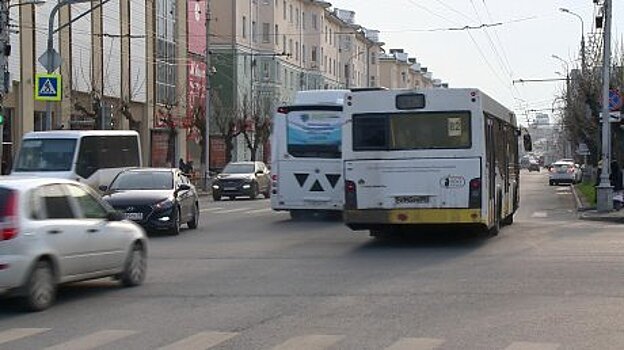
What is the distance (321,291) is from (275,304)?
1.31 metres

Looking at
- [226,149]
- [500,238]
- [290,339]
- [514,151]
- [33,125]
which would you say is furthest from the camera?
[226,149]

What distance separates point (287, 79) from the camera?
87125 mm

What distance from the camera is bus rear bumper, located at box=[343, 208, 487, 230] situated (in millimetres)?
19200

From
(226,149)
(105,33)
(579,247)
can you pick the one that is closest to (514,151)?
(579,247)

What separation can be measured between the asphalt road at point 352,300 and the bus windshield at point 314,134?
6.11 metres

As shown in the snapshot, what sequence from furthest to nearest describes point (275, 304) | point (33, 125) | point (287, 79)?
point (287, 79), point (33, 125), point (275, 304)

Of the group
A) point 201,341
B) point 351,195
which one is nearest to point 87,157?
point 351,195

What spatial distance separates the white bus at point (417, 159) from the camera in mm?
19250

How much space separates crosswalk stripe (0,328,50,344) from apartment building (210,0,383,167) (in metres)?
57.2

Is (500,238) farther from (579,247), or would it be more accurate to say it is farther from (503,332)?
(503,332)

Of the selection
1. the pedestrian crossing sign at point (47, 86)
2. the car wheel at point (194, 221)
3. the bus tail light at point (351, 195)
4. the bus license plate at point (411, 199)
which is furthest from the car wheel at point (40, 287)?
the pedestrian crossing sign at point (47, 86)

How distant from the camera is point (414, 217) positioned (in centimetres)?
1938

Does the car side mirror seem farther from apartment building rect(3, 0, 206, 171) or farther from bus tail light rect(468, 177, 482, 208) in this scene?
apartment building rect(3, 0, 206, 171)

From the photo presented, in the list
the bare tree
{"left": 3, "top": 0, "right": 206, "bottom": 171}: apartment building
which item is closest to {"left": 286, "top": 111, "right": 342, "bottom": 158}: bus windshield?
{"left": 3, "top": 0, "right": 206, "bottom": 171}: apartment building
